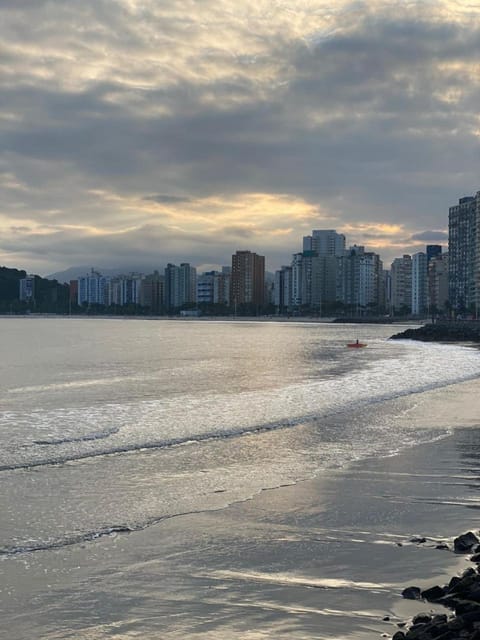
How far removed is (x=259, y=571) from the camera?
350 inches

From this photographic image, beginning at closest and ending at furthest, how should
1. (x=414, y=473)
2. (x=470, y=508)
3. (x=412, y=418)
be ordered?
(x=470, y=508) < (x=414, y=473) < (x=412, y=418)

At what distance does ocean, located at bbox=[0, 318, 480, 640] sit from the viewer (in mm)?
7641

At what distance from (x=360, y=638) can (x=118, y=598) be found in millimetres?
2691

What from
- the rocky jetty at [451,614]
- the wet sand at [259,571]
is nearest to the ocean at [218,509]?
the wet sand at [259,571]

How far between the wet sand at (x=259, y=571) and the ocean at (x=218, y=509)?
0.03 metres

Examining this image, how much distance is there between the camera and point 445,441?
1905 cm

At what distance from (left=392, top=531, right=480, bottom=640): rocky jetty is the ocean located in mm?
406

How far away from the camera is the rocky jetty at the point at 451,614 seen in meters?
6.41

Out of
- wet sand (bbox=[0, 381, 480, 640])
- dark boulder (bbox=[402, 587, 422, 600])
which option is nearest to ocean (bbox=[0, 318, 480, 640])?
wet sand (bbox=[0, 381, 480, 640])

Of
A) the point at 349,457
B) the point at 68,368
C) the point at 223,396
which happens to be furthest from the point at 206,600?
the point at 68,368

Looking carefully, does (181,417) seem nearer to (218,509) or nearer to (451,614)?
(218,509)

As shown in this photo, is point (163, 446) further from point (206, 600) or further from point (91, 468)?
point (206, 600)

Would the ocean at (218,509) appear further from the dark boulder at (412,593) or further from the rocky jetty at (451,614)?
the rocky jetty at (451,614)

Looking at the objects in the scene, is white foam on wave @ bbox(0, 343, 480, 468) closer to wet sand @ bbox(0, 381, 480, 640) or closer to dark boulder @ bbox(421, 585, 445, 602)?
wet sand @ bbox(0, 381, 480, 640)
